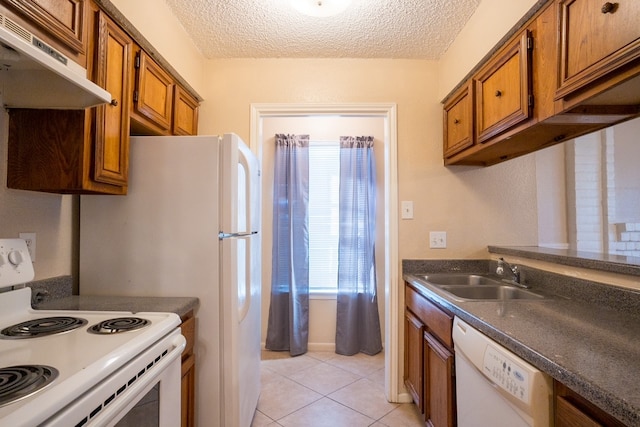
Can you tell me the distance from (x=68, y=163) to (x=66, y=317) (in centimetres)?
59

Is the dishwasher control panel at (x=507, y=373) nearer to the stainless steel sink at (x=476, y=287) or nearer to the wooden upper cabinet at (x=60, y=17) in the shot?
the stainless steel sink at (x=476, y=287)

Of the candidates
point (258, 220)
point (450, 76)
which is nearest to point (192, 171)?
point (258, 220)

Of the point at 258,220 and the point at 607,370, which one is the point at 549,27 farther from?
the point at 258,220

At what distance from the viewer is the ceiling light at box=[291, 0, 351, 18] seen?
1.52 m

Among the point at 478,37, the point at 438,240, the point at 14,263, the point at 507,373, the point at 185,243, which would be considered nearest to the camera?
the point at 507,373

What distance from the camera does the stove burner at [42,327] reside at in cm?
92

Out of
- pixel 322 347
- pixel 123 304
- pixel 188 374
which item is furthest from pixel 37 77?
pixel 322 347

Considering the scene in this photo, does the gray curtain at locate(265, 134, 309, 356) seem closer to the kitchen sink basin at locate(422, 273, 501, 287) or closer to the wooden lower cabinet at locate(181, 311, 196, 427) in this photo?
the kitchen sink basin at locate(422, 273, 501, 287)

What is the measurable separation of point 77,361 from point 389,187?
1878 millimetres

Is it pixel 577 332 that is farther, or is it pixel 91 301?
pixel 91 301

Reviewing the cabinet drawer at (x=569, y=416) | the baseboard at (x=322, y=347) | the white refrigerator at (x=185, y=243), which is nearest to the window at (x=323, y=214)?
the baseboard at (x=322, y=347)

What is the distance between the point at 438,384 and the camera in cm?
150

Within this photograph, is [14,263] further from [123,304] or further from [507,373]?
[507,373]

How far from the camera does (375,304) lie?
9.53 feet
